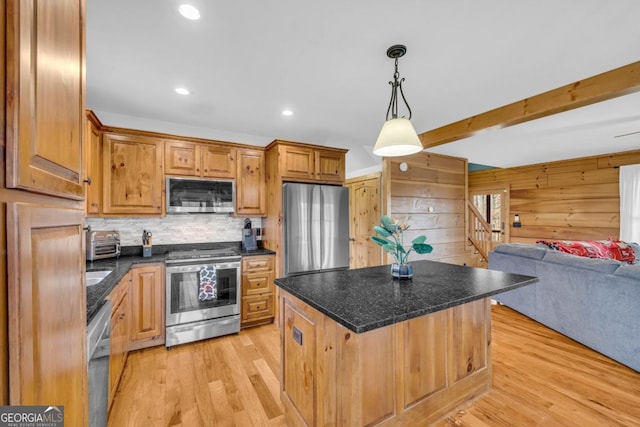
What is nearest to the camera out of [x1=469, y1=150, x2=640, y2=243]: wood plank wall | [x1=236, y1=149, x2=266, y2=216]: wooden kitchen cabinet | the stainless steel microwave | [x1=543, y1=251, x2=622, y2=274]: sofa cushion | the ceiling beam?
the ceiling beam

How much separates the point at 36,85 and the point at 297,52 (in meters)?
1.72

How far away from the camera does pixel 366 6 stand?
1.55 meters

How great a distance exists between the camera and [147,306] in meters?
2.72

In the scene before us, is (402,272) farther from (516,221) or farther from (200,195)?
(516,221)

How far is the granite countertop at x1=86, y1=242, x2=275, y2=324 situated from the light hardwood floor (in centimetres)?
92

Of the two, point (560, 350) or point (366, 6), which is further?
point (560, 350)

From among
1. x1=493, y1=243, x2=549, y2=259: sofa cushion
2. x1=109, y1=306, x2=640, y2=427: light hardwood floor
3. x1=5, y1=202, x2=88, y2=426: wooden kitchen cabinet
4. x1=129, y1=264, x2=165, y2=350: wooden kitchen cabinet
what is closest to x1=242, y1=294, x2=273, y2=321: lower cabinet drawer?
x1=109, y1=306, x2=640, y2=427: light hardwood floor

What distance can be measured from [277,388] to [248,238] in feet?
6.17

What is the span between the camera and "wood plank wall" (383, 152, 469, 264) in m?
4.48

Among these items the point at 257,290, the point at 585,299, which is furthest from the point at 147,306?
the point at 585,299

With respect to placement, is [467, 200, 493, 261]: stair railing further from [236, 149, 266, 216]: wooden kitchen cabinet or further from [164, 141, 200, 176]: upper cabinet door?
[164, 141, 200, 176]: upper cabinet door

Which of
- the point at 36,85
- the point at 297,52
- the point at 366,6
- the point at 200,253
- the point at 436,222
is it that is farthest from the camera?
the point at 436,222

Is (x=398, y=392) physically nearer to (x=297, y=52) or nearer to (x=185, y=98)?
(x=297, y=52)

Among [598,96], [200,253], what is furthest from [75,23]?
[598,96]
